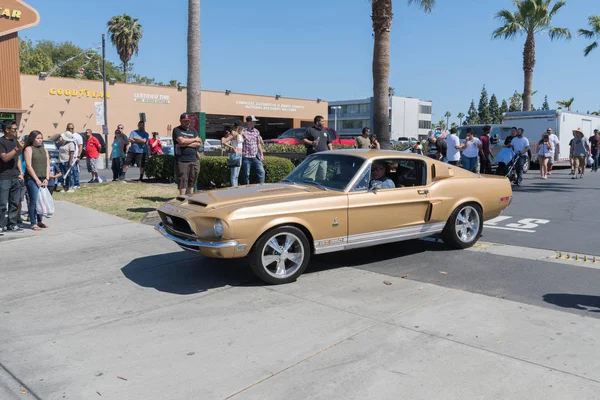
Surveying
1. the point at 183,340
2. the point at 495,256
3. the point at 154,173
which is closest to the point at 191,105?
the point at 154,173

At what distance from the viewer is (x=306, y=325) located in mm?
4543

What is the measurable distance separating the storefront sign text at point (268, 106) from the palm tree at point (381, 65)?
3248 cm

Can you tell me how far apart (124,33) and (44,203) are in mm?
51502

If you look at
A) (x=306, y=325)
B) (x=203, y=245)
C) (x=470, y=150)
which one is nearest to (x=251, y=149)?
(x=203, y=245)

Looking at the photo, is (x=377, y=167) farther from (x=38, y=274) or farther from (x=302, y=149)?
(x=302, y=149)

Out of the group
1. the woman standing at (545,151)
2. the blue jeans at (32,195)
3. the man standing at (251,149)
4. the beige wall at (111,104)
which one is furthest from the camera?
the beige wall at (111,104)

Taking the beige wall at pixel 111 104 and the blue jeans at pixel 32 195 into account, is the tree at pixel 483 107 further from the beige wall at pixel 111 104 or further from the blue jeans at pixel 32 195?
the blue jeans at pixel 32 195

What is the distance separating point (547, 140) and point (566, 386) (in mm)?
15112

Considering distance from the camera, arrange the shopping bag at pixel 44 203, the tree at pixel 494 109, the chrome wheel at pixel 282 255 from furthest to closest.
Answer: the tree at pixel 494 109 < the shopping bag at pixel 44 203 < the chrome wheel at pixel 282 255

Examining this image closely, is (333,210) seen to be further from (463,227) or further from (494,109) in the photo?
(494,109)

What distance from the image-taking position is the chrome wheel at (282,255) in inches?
220

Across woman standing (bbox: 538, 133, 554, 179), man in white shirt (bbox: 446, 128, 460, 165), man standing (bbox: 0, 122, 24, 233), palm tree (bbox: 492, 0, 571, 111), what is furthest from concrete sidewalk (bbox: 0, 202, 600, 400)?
palm tree (bbox: 492, 0, 571, 111)

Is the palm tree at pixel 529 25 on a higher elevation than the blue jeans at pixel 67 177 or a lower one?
higher

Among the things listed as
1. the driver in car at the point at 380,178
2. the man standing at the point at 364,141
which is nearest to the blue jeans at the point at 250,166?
the man standing at the point at 364,141
